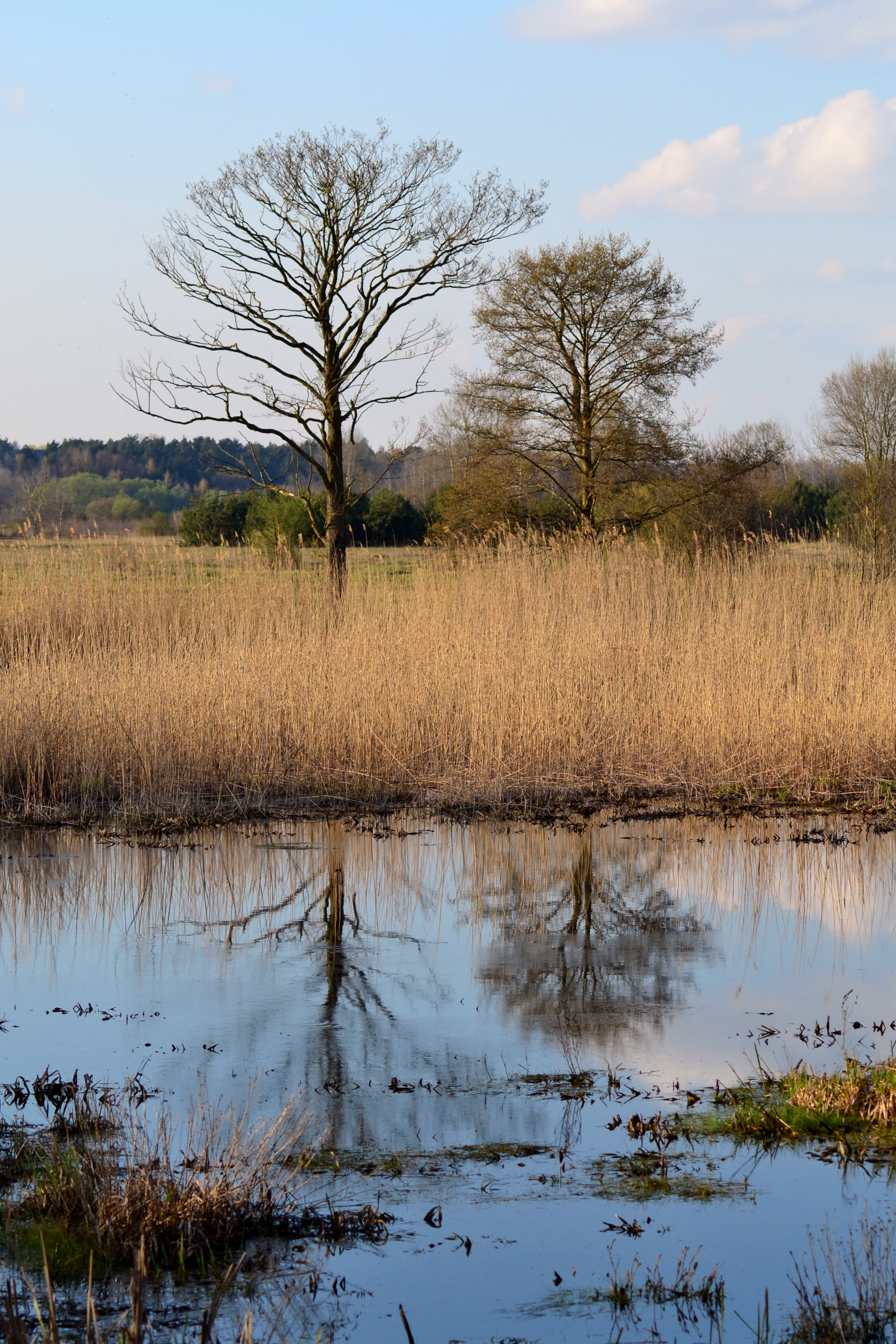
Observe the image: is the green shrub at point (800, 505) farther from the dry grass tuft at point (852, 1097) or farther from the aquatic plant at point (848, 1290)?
the aquatic plant at point (848, 1290)

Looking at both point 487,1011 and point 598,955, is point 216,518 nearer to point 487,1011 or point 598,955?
point 598,955

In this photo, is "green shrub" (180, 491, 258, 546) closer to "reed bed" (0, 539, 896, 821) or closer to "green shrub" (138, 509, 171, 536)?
"green shrub" (138, 509, 171, 536)

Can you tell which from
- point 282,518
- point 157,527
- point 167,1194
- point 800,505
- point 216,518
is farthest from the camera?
point 800,505

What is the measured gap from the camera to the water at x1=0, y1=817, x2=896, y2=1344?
3033mm

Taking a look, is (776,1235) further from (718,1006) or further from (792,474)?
(792,474)

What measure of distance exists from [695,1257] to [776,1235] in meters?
0.25

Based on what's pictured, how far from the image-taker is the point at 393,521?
31.8 metres

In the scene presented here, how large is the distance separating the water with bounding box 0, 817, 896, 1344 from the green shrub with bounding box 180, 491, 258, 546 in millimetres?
21282

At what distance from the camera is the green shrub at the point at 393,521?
30.6m

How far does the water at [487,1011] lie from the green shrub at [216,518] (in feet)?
69.8

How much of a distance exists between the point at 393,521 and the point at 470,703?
2155 cm

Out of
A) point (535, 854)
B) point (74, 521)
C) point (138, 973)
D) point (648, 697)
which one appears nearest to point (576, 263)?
point (74, 521)

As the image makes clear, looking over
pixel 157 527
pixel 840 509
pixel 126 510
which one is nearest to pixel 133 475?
pixel 126 510

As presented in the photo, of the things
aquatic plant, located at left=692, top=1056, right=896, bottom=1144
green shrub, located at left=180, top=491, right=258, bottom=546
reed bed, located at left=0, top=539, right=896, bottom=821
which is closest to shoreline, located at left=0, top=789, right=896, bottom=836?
reed bed, located at left=0, top=539, right=896, bottom=821
